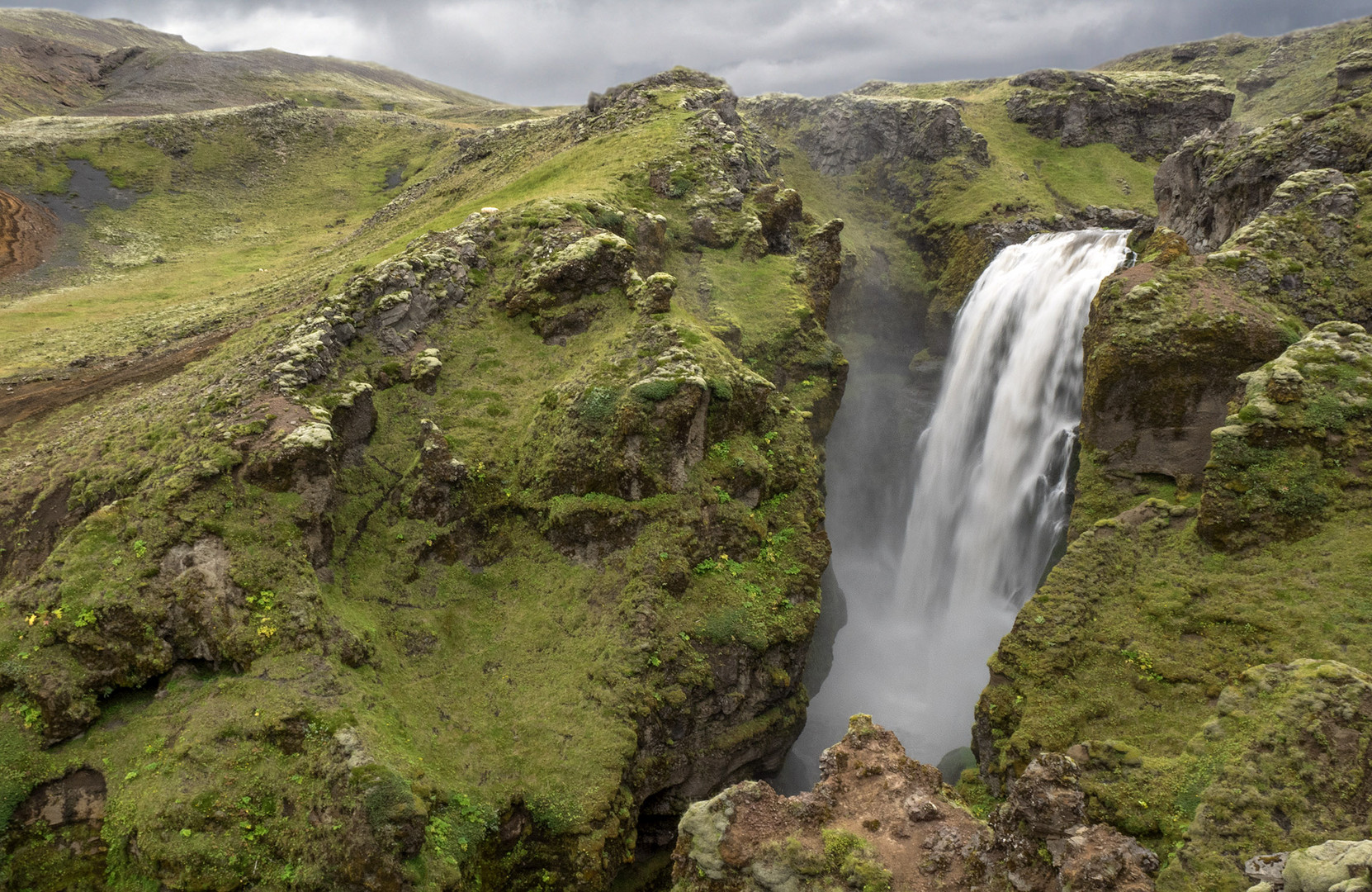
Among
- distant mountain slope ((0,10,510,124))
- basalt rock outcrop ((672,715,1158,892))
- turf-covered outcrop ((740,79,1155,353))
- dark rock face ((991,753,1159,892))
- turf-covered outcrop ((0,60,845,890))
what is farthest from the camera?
distant mountain slope ((0,10,510,124))

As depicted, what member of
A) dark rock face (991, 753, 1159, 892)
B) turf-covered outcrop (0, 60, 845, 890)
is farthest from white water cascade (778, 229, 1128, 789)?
dark rock face (991, 753, 1159, 892)

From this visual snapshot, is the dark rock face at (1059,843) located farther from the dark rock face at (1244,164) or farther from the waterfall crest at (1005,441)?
the dark rock face at (1244,164)

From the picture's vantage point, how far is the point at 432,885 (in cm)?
1165

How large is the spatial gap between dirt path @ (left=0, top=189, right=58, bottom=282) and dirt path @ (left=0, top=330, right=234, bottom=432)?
20817 mm

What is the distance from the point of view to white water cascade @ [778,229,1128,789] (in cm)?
2356

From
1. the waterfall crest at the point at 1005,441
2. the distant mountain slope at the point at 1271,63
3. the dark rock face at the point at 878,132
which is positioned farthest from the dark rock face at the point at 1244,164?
the distant mountain slope at the point at 1271,63

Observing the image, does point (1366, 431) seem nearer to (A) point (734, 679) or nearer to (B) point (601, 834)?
(A) point (734, 679)

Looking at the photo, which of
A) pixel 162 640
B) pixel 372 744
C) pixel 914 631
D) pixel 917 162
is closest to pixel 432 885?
pixel 372 744

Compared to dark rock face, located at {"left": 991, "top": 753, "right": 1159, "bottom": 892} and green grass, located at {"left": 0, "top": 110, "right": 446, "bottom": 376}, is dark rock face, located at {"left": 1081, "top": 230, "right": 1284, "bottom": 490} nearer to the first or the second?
dark rock face, located at {"left": 991, "top": 753, "right": 1159, "bottom": 892}

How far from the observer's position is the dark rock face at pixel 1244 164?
20.7 meters

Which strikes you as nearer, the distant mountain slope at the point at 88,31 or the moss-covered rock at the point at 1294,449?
the moss-covered rock at the point at 1294,449

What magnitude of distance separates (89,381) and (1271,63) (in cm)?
11148

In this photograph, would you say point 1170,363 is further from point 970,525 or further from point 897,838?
point 897,838

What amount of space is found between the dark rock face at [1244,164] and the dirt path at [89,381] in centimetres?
3701
